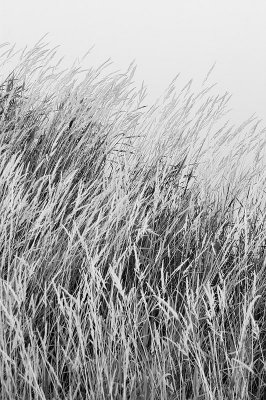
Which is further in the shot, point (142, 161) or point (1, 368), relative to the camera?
point (142, 161)

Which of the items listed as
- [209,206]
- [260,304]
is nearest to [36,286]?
[260,304]

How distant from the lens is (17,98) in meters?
3.05

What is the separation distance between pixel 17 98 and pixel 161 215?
40.8 inches

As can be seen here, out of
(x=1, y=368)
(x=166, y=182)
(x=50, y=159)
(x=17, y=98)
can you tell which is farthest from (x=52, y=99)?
(x=1, y=368)

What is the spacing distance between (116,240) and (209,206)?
33.4 inches

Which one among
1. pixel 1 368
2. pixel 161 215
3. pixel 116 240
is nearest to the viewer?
pixel 1 368

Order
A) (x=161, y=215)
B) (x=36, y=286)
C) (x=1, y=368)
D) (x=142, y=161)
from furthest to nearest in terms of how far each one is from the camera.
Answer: (x=142, y=161) → (x=161, y=215) → (x=36, y=286) → (x=1, y=368)

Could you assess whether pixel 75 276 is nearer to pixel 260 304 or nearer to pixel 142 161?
pixel 260 304

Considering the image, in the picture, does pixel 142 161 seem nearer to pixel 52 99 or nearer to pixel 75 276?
pixel 52 99

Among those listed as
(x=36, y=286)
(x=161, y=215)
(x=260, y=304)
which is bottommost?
(x=36, y=286)

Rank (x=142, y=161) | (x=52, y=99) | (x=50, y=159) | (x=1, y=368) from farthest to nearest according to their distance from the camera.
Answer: (x=52, y=99) → (x=142, y=161) → (x=50, y=159) → (x=1, y=368)

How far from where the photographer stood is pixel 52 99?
10.8 feet

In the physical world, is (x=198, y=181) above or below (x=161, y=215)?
above

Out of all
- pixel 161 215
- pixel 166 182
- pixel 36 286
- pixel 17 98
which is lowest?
pixel 36 286
